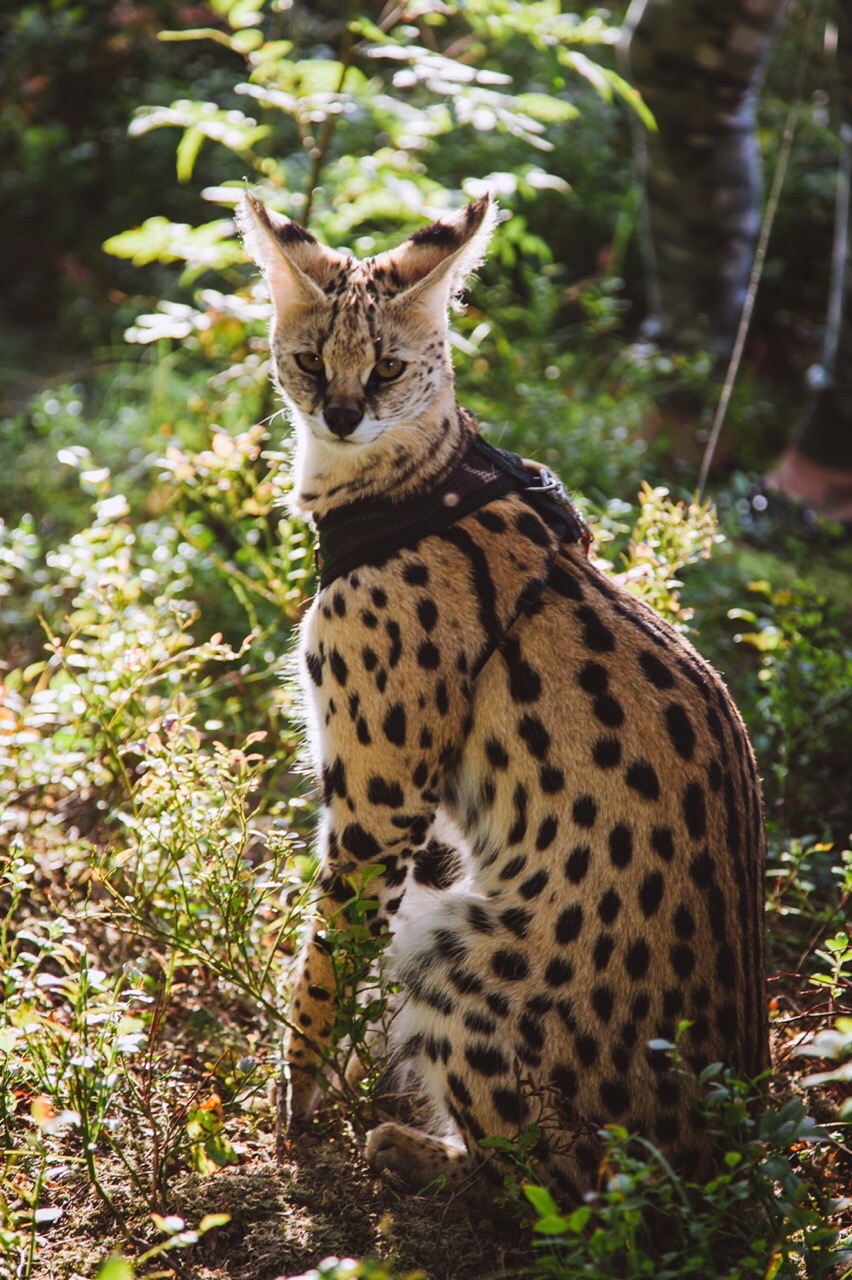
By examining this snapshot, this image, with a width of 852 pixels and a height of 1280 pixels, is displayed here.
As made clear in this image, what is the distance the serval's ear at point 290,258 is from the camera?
2.93 meters

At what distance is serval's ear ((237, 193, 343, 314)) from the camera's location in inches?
115

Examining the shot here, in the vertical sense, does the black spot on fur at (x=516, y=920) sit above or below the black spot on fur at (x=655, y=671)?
below

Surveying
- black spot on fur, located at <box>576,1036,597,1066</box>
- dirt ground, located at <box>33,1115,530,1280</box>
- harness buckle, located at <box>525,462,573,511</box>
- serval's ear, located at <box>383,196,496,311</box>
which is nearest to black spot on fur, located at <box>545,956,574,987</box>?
black spot on fur, located at <box>576,1036,597,1066</box>

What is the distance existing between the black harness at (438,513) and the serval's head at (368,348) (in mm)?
61

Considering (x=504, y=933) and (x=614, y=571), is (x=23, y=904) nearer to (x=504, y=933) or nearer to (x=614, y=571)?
(x=504, y=933)

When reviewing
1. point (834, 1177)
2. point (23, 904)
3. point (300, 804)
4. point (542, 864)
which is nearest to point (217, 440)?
point (300, 804)

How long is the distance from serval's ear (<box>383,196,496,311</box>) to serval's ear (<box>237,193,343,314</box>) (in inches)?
7.1

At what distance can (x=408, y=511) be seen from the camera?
2873mm

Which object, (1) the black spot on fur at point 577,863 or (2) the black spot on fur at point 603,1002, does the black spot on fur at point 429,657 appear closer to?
(1) the black spot on fur at point 577,863

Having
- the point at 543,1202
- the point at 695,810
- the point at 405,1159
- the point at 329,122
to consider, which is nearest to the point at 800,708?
the point at 695,810

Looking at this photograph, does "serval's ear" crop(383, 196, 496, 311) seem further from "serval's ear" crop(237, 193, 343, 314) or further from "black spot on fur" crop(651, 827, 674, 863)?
"black spot on fur" crop(651, 827, 674, 863)

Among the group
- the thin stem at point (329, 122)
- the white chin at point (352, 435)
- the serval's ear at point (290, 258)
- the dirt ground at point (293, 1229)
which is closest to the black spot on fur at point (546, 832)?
the dirt ground at point (293, 1229)

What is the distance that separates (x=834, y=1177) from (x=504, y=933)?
38.5 inches

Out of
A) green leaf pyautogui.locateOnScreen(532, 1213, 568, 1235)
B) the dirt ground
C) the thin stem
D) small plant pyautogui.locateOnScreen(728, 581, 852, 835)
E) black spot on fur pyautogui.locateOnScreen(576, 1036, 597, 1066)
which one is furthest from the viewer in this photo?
the thin stem
